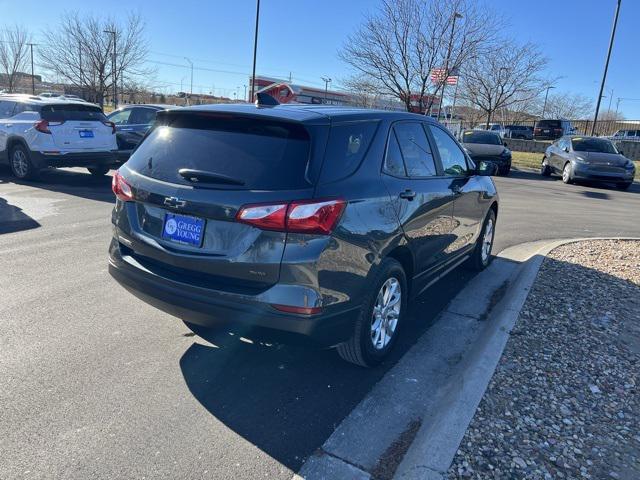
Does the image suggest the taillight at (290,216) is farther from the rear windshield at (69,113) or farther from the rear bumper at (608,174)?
the rear bumper at (608,174)

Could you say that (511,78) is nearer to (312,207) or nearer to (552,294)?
(552,294)

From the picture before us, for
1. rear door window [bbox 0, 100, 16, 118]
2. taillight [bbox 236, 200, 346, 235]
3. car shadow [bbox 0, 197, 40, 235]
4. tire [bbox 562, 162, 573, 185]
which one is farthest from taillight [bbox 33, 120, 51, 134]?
tire [bbox 562, 162, 573, 185]

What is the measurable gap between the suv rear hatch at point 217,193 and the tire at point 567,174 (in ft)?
54.6

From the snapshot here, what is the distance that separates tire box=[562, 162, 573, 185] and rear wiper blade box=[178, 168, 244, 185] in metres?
16.9

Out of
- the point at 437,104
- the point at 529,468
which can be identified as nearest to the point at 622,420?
the point at 529,468

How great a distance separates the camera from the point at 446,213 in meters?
4.62

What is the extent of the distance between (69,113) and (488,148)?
1422 centimetres

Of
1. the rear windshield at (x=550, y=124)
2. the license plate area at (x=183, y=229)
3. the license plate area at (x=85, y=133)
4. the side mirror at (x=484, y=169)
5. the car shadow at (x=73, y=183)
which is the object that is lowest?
the car shadow at (x=73, y=183)

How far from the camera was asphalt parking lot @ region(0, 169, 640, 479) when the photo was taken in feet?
8.70

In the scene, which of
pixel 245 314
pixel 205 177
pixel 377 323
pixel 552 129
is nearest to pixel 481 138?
pixel 377 323

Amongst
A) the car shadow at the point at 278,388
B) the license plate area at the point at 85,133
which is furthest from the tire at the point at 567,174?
the car shadow at the point at 278,388

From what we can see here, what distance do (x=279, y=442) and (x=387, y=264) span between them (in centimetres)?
136

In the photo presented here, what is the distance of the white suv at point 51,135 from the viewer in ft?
34.3

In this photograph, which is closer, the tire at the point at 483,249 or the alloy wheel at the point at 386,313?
the alloy wheel at the point at 386,313
